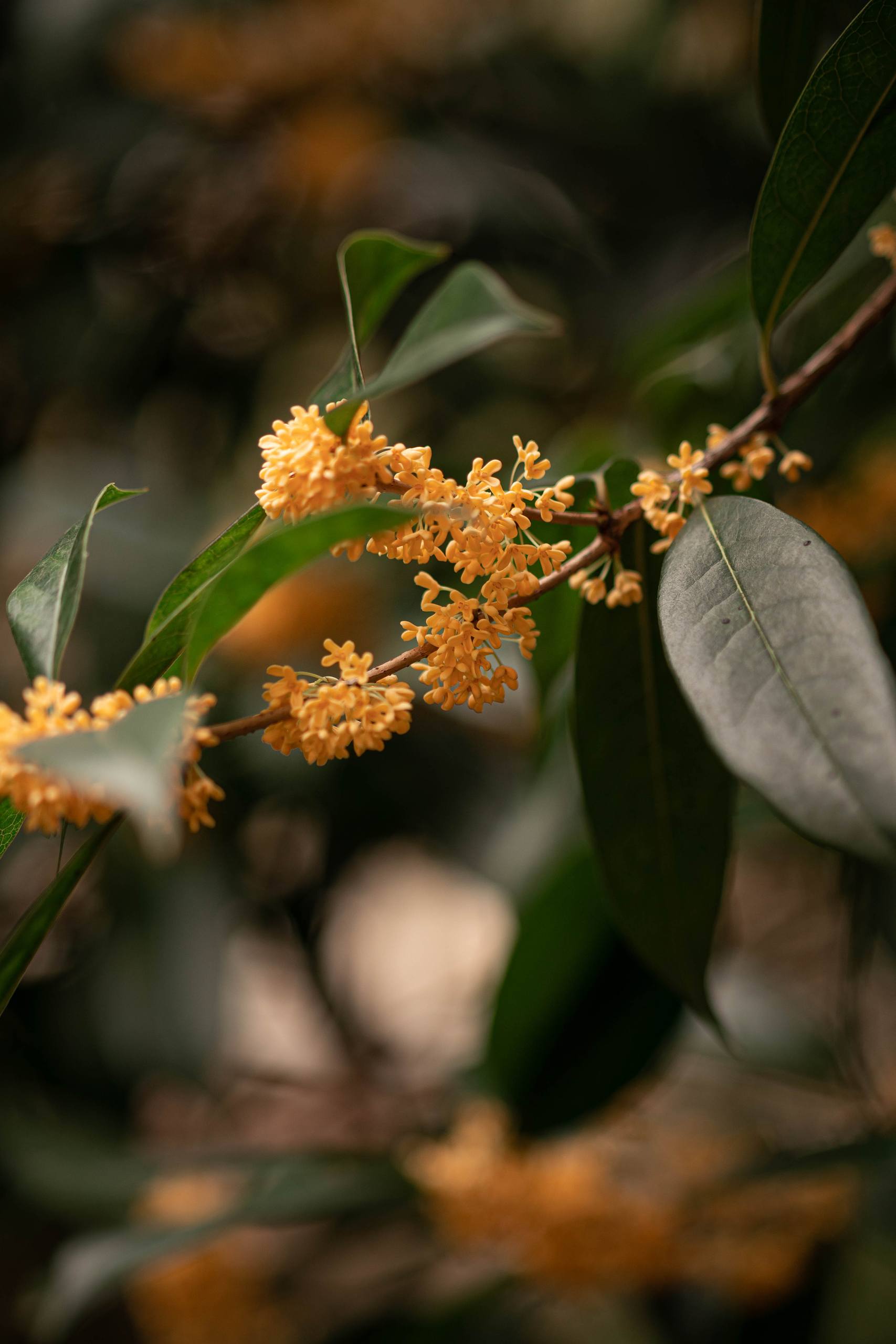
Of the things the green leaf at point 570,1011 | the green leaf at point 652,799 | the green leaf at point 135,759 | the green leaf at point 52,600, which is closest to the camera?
the green leaf at point 135,759

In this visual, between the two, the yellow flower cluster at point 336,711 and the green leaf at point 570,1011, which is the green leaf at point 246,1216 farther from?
the yellow flower cluster at point 336,711

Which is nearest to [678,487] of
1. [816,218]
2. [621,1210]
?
[816,218]

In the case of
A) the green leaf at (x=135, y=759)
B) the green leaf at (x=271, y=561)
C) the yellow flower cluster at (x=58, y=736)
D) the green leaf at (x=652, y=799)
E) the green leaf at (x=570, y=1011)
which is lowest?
the green leaf at (x=570, y=1011)

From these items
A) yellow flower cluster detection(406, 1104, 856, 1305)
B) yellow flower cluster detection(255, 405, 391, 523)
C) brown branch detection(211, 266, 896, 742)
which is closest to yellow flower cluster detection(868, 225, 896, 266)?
brown branch detection(211, 266, 896, 742)

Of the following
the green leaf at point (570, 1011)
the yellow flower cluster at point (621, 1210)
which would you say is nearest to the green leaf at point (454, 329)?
the green leaf at point (570, 1011)

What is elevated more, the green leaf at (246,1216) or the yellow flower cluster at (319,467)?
the yellow flower cluster at (319,467)

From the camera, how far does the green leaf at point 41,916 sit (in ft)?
1.41

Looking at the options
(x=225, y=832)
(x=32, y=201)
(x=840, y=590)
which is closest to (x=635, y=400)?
(x=840, y=590)

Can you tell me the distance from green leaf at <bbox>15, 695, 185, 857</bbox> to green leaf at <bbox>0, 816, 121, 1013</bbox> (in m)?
0.07

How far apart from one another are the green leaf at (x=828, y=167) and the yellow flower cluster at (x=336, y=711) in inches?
13.0

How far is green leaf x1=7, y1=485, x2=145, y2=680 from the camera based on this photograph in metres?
0.43

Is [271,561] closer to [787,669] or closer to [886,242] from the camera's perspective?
[787,669]

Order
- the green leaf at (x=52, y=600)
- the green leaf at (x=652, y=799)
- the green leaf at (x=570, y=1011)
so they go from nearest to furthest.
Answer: the green leaf at (x=52, y=600)
the green leaf at (x=652, y=799)
the green leaf at (x=570, y=1011)

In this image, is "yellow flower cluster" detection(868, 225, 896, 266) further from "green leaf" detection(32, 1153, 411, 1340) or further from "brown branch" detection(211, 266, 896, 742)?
"green leaf" detection(32, 1153, 411, 1340)
